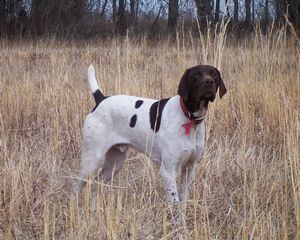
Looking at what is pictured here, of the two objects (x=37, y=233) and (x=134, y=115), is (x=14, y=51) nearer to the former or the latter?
(x=134, y=115)

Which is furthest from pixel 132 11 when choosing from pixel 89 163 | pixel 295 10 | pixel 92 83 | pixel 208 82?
pixel 208 82

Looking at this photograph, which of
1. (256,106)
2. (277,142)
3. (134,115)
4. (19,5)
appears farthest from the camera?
(19,5)

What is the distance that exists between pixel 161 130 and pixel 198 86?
1.16 ft

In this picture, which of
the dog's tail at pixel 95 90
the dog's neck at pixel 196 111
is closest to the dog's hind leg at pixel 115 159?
the dog's tail at pixel 95 90

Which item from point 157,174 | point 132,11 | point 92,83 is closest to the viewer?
point 157,174

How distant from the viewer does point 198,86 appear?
9.42ft

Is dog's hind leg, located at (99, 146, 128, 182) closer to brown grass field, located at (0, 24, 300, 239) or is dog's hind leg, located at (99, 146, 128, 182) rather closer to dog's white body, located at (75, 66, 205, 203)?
dog's white body, located at (75, 66, 205, 203)

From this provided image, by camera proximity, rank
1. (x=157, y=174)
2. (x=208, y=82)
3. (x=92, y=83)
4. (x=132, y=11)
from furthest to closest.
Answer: (x=132, y=11) → (x=92, y=83) → (x=157, y=174) → (x=208, y=82)

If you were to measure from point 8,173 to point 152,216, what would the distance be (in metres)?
0.80

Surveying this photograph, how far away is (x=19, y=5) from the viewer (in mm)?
14641

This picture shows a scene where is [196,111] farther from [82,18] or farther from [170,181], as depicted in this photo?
[82,18]

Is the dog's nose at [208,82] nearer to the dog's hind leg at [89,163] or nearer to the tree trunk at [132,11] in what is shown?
the dog's hind leg at [89,163]

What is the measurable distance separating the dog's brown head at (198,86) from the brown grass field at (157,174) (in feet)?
1.21

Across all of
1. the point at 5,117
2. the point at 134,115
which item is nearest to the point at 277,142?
the point at 134,115
